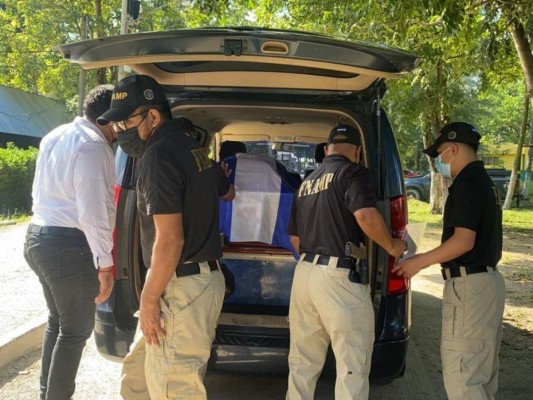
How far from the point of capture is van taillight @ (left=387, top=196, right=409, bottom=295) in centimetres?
323

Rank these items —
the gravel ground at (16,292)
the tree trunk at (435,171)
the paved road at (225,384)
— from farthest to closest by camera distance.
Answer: the tree trunk at (435,171) < the gravel ground at (16,292) < the paved road at (225,384)

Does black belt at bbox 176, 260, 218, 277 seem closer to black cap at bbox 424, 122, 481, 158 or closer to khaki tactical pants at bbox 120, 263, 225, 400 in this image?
khaki tactical pants at bbox 120, 263, 225, 400

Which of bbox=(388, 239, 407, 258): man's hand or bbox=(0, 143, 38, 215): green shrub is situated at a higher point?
bbox=(388, 239, 407, 258): man's hand

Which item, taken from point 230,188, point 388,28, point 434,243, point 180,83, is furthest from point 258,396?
point 434,243

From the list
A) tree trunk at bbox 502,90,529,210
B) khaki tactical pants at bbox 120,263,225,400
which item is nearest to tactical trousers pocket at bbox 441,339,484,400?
khaki tactical pants at bbox 120,263,225,400

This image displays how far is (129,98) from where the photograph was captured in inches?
103

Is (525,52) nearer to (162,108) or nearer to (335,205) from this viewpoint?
(335,205)

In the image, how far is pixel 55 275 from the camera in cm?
301

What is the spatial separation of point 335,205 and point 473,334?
1064 mm

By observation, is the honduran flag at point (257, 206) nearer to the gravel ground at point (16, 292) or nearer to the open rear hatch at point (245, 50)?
the open rear hatch at point (245, 50)

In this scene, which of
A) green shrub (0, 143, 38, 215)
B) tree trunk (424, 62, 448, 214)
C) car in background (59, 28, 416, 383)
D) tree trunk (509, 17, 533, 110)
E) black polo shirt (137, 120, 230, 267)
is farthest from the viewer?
tree trunk (424, 62, 448, 214)

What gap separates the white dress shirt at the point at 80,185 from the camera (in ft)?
9.70

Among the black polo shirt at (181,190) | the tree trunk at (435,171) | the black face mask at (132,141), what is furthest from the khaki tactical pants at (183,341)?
the tree trunk at (435,171)

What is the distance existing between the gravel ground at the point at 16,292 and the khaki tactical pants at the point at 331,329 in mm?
2762
